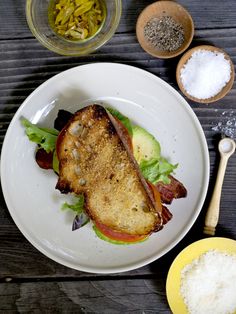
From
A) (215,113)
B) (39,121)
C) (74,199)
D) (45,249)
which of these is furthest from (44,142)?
(215,113)

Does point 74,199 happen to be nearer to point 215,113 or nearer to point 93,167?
point 93,167

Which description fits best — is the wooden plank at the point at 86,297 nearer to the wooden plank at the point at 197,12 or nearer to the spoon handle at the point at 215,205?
the spoon handle at the point at 215,205

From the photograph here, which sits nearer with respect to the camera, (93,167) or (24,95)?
(93,167)

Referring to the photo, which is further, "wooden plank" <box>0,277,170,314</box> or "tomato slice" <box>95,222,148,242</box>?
"wooden plank" <box>0,277,170,314</box>

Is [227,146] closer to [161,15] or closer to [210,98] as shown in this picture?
[210,98]

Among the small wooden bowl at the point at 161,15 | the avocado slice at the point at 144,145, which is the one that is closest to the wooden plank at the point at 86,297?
the avocado slice at the point at 144,145

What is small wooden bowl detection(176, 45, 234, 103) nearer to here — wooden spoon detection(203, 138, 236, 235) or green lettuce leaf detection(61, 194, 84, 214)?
wooden spoon detection(203, 138, 236, 235)

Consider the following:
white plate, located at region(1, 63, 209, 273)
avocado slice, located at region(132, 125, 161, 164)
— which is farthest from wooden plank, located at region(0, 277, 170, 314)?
avocado slice, located at region(132, 125, 161, 164)
